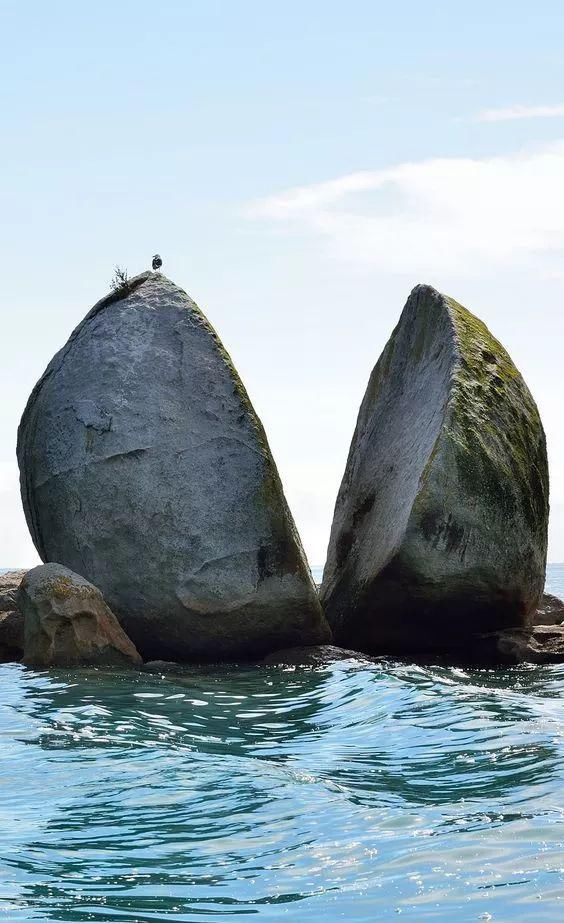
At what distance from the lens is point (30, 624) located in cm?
1318

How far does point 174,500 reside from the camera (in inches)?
530

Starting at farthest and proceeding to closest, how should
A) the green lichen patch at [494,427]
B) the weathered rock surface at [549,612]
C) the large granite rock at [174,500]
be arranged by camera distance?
the weathered rock surface at [549,612] < the large granite rock at [174,500] < the green lichen patch at [494,427]

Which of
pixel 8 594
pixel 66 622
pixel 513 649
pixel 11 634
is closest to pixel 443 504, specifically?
pixel 513 649

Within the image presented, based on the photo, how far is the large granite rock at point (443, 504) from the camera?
41.8 feet

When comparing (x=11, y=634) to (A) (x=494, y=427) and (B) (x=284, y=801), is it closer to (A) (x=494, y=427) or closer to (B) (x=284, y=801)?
(A) (x=494, y=427)

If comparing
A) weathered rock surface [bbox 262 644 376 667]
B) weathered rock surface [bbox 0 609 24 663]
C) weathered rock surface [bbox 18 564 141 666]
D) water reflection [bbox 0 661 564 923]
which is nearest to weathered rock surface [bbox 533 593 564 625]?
weathered rock surface [bbox 262 644 376 667]

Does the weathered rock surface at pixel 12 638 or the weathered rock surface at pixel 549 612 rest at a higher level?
the weathered rock surface at pixel 549 612

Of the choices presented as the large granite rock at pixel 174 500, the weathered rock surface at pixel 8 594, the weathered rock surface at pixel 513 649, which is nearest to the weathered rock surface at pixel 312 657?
the large granite rock at pixel 174 500

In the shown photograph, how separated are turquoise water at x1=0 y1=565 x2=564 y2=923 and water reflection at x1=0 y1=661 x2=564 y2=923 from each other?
2cm

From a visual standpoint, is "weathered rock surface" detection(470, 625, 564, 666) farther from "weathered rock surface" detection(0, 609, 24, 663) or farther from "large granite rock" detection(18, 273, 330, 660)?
"weathered rock surface" detection(0, 609, 24, 663)

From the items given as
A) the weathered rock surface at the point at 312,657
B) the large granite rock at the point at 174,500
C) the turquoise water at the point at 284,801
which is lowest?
the turquoise water at the point at 284,801

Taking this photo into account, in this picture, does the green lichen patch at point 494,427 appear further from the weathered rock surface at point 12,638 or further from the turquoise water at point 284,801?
the weathered rock surface at point 12,638

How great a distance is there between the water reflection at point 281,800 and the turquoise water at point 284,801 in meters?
0.02

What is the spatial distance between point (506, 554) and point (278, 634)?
2.74m
